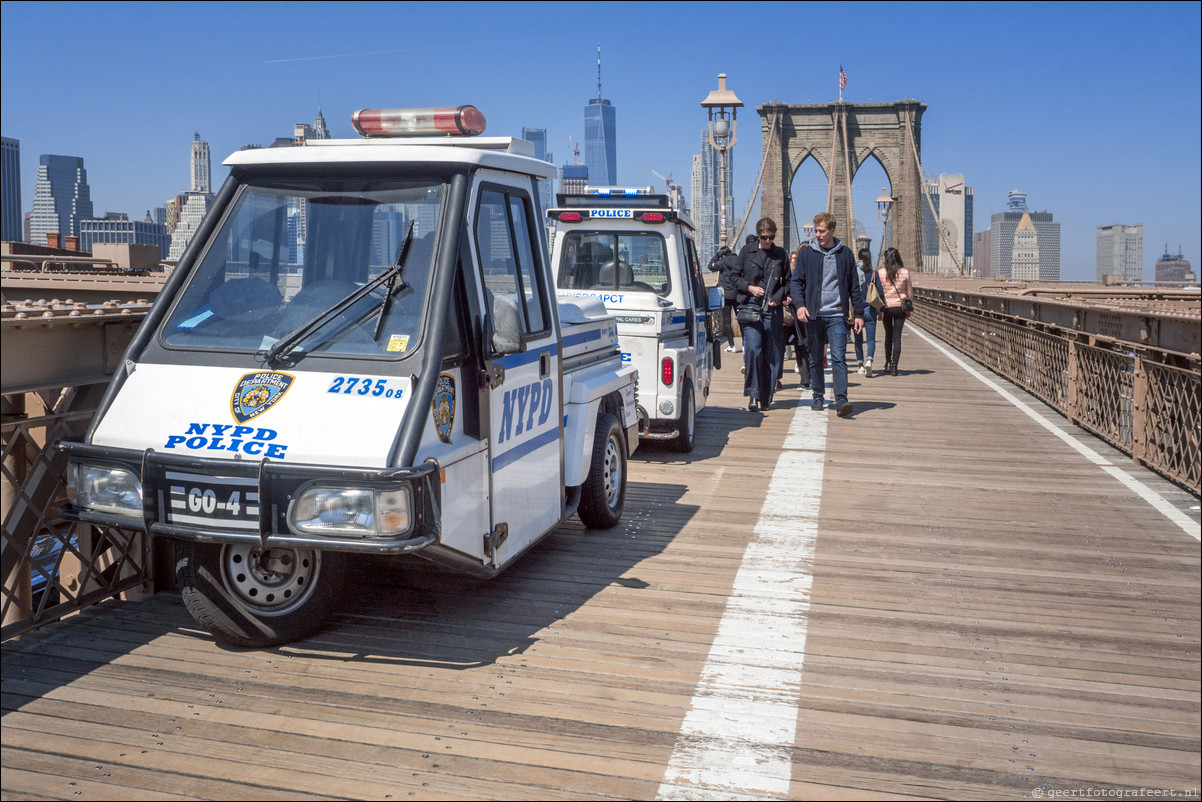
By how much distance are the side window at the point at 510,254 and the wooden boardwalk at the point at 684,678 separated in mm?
1430

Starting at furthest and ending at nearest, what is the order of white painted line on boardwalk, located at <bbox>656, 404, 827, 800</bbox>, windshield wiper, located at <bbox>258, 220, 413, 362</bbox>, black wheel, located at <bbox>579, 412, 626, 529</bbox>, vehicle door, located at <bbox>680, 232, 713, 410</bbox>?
1. vehicle door, located at <bbox>680, 232, 713, 410</bbox>
2. black wheel, located at <bbox>579, 412, 626, 529</bbox>
3. windshield wiper, located at <bbox>258, 220, 413, 362</bbox>
4. white painted line on boardwalk, located at <bbox>656, 404, 827, 800</bbox>

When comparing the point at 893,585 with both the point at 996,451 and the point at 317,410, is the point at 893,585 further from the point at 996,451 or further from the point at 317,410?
the point at 996,451

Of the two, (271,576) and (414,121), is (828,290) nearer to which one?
(414,121)

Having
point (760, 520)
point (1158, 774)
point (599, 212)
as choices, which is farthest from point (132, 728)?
point (599, 212)

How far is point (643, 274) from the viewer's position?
31.2ft

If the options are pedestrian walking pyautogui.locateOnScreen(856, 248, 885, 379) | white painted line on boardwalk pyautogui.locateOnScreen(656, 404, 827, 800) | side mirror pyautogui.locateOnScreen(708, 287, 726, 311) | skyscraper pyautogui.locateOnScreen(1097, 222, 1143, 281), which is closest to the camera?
white painted line on boardwalk pyautogui.locateOnScreen(656, 404, 827, 800)

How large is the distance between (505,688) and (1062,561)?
345 centimetres

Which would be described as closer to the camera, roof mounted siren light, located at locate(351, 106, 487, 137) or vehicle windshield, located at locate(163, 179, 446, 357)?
vehicle windshield, located at locate(163, 179, 446, 357)

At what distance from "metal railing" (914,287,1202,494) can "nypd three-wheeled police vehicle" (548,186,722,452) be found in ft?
11.9

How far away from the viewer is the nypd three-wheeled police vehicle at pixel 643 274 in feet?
30.2

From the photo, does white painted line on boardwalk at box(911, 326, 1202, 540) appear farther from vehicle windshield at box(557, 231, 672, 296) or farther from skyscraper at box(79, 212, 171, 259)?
skyscraper at box(79, 212, 171, 259)

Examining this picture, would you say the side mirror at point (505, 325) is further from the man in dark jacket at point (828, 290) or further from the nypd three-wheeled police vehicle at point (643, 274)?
the man in dark jacket at point (828, 290)

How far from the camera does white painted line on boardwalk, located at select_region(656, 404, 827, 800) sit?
11.6 feet

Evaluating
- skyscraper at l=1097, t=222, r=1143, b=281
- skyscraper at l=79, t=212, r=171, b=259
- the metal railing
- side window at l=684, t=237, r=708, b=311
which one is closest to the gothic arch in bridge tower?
skyscraper at l=1097, t=222, r=1143, b=281
